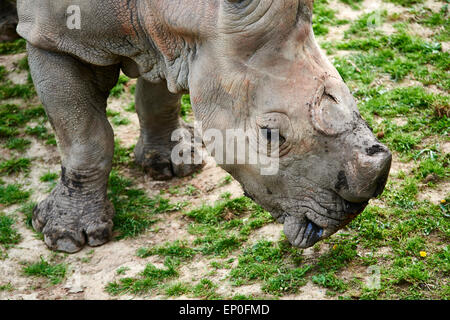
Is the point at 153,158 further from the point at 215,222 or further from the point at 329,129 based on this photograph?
the point at 329,129

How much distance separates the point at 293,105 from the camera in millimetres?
4234

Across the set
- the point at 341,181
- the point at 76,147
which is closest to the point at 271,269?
the point at 341,181

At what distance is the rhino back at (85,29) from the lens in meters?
4.99

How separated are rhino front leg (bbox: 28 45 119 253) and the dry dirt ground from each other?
0.17m

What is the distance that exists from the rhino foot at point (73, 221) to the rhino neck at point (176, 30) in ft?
4.94

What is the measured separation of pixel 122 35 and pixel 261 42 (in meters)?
1.31

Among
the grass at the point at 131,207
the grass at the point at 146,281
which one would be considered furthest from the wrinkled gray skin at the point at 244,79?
the grass at the point at 146,281

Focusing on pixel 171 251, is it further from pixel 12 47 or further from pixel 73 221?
pixel 12 47

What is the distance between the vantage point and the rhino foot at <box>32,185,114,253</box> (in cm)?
593

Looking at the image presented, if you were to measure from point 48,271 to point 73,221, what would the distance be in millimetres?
509

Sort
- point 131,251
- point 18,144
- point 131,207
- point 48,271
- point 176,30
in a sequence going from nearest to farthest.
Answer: point 176,30 < point 48,271 < point 131,251 < point 131,207 < point 18,144

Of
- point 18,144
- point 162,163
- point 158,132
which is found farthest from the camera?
point 18,144

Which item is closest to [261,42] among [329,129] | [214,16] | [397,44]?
[214,16]

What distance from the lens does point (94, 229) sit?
5.96 metres
